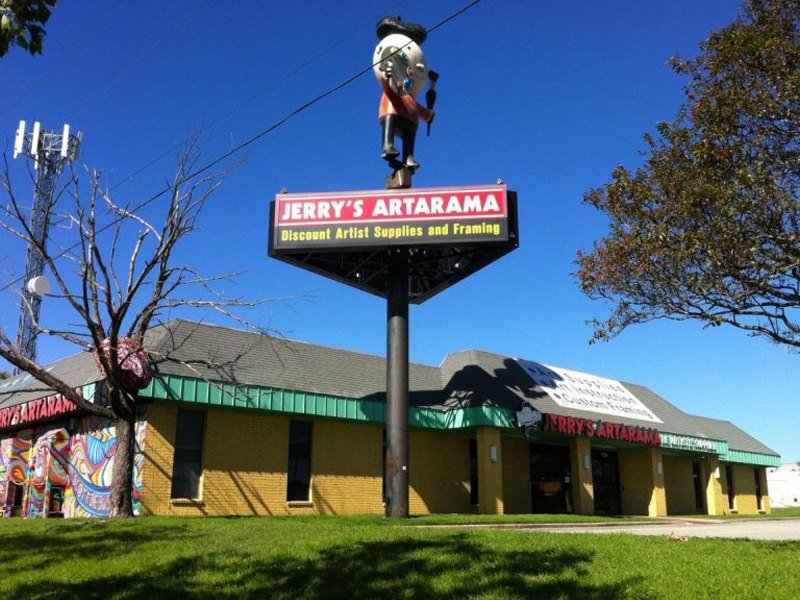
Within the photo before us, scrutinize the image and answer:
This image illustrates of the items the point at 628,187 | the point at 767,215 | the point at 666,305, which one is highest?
the point at 628,187

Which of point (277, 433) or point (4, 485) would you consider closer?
point (277, 433)

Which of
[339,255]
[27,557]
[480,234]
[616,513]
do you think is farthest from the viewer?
[616,513]

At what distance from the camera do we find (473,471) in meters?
28.5

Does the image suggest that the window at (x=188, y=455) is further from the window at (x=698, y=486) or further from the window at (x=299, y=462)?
the window at (x=698, y=486)

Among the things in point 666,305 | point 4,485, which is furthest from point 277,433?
point 666,305

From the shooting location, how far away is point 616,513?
34.5 metres

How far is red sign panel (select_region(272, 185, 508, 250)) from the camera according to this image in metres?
22.4

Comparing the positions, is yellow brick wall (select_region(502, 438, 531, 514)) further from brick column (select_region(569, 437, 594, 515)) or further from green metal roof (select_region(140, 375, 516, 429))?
→ green metal roof (select_region(140, 375, 516, 429))

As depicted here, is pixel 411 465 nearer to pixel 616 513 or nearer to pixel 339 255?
pixel 339 255

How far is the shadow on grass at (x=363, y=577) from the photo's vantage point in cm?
840

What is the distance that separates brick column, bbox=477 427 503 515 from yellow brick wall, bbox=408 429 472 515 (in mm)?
1721

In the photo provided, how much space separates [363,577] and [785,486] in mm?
74130

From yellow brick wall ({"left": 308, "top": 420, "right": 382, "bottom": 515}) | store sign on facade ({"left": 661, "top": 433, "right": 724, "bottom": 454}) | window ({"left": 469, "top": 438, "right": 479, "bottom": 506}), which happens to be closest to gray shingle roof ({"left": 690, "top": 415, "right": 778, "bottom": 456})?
store sign on facade ({"left": 661, "top": 433, "right": 724, "bottom": 454})

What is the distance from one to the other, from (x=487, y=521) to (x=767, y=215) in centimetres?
1156
